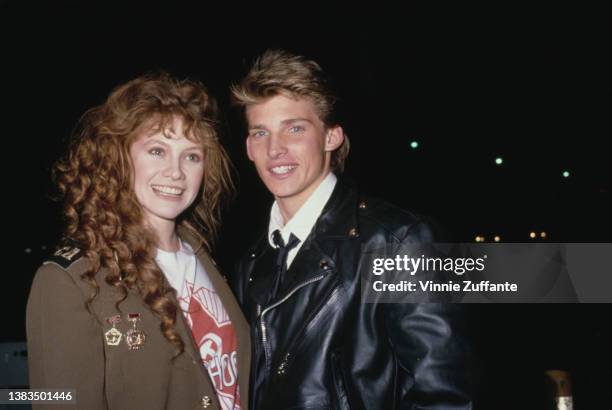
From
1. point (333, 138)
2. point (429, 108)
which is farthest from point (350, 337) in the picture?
point (429, 108)

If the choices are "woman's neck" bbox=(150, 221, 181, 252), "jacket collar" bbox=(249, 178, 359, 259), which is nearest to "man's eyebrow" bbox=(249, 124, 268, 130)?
"jacket collar" bbox=(249, 178, 359, 259)

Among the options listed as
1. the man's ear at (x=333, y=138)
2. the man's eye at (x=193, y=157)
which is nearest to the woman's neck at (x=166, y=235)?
the man's eye at (x=193, y=157)

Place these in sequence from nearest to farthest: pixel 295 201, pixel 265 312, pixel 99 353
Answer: pixel 99 353
pixel 265 312
pixel 295 201

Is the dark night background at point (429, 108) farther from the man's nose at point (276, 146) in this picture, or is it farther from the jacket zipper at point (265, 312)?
the jacket zipper at point (265, 312)

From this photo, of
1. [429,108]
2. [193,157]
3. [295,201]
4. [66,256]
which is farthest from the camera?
[429,108]

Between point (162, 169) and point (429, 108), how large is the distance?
27.1ft

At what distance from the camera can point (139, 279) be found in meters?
2.28

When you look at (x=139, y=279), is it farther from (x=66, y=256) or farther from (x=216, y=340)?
(x=216, y=340)

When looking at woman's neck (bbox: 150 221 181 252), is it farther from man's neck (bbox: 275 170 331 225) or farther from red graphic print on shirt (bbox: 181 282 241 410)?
man's neck (bbox: 275 170 331 225)

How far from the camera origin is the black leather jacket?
2088 millimetres

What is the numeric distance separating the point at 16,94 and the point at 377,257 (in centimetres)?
578

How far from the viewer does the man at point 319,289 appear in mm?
2131

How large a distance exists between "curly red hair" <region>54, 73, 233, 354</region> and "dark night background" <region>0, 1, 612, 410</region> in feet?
3.56

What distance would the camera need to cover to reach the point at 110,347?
204cm
